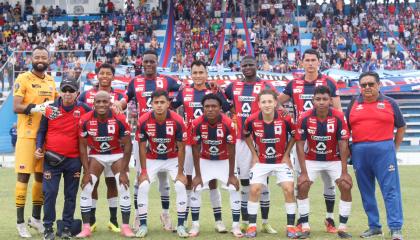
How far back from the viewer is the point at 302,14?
42.0m

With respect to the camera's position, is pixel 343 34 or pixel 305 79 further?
pixel 343 34

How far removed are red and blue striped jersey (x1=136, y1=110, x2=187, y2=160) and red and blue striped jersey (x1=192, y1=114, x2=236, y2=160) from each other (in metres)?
0.22

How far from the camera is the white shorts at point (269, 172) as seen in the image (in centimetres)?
1090

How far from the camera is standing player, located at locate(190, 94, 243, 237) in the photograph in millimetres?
11078

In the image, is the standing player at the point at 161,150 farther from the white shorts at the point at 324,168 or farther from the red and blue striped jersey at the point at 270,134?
the white shorts at the point at 324,168

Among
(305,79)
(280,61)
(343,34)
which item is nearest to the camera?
(305,79)

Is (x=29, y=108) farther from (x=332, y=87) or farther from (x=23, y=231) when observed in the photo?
(x=332, y=87)

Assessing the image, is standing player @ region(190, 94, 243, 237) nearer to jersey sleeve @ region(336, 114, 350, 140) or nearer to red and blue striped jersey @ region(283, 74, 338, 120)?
red and blue striped jersey @ region(283, 74, 338, 120)

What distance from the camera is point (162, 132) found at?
1107 centimetres

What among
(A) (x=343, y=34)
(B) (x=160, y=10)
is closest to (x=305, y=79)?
(A) (x=343, y=34)

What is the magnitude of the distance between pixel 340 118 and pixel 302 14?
3177 cm

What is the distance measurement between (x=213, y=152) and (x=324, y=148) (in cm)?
156

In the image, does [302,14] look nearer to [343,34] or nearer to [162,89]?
[343,34]

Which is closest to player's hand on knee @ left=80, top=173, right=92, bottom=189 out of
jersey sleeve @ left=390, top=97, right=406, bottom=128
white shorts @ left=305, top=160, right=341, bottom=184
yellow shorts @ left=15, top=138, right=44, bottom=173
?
yellow shorts @ left=15, top=138, right=44, bottom=173
